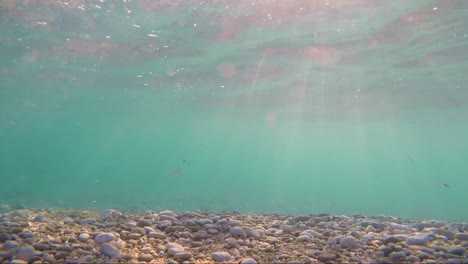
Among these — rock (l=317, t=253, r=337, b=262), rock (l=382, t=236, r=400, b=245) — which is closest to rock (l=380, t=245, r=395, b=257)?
rock (l=382, t=236, r=400, b=245)

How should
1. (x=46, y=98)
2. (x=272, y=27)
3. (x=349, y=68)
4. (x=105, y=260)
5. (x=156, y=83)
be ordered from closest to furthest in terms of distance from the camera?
1. (x=105, y=260)
2. (x=272, y=27)
3. (x=349, y=68)
4. (x=156, y=83)
5. (x=46, y=98)

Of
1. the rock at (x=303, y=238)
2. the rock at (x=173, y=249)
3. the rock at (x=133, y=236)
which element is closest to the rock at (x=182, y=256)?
the rock at (x=173, y=249)

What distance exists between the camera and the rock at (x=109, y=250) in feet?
14.0

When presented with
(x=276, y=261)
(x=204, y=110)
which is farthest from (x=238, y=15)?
(x=204, y=110)

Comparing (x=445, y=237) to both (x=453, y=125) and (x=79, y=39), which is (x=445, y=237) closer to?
(x=79, y=39)

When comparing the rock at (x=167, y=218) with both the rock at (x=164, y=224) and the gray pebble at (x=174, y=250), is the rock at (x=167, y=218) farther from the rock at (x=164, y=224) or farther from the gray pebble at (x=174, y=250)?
the gray pebble at (x=174, y=250)

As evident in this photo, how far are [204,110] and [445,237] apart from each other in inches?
1659

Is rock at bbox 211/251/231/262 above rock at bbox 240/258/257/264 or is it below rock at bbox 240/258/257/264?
above

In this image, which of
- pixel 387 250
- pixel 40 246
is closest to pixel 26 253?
pixel 40 246

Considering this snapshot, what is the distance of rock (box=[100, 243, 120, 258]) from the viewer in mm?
4273

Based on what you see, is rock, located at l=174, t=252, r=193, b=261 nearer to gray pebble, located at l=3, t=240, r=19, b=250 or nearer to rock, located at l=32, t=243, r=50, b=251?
rock, located at l=32, t=243, r=50, b=251

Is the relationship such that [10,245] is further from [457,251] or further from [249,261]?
[457,251]

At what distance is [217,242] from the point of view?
5.04m

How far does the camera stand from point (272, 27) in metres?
17.8
